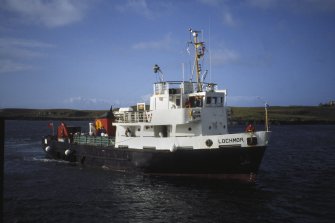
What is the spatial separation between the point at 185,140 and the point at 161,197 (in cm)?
504

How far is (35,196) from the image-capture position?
23.8 meters

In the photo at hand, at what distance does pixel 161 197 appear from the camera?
2294 cm

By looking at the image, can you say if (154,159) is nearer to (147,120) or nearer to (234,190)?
Answer: (147,120)

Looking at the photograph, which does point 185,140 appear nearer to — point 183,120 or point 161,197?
point 183,120

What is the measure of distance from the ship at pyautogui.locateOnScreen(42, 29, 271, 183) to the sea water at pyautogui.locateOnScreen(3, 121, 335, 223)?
2.98ft

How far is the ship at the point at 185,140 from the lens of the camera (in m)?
25.0

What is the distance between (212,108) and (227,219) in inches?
420

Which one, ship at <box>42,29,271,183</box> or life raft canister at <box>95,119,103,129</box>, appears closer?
ship at <box>42,29,271,183</box>

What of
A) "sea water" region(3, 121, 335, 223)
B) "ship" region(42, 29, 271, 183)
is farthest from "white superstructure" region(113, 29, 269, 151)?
"sea water" region(3, 121, 335, 223)

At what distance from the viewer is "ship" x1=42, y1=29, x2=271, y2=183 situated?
25.0 meters

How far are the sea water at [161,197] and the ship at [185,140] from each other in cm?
91

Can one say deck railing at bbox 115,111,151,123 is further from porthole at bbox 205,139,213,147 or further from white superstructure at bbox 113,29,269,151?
porthole at bbox 205,139,213,147

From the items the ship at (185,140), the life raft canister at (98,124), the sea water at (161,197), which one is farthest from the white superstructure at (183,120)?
the life raft canister at (98,124)

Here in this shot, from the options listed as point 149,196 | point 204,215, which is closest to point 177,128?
point 149,196
